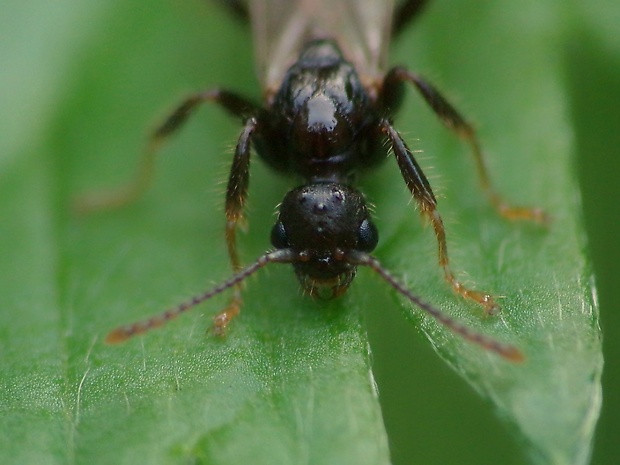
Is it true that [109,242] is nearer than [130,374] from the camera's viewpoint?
No

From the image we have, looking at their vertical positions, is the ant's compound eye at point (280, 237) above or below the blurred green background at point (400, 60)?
above

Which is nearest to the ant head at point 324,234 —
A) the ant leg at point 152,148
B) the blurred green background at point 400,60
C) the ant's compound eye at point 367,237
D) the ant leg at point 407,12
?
the ant's compound eye at point 367,237

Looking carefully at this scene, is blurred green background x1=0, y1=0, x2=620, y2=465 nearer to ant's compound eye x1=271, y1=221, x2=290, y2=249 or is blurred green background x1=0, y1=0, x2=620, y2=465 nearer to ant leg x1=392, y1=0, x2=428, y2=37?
ant leg x1=392, y1=0, x2=428, y2=37

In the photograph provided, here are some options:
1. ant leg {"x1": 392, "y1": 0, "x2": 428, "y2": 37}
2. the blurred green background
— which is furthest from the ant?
ant leg {"x1": 392, "y1": 0, "x2": 428, "y2": 37}

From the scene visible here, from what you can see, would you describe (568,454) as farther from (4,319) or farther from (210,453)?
(4,319)

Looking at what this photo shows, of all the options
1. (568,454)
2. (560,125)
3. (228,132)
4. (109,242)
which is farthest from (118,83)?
(568,454)

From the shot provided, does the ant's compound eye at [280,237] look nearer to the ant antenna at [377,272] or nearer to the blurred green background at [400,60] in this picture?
the ant antenna at [377,272]

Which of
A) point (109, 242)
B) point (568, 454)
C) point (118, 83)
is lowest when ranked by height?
point (109, 242)
